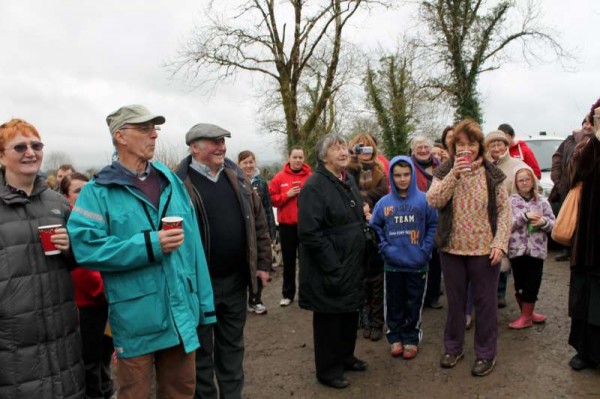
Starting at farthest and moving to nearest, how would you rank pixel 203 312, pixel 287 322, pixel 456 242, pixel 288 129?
pixel 288 129 → pixel 287 322 → pixel 456 242 → pixel 203 312

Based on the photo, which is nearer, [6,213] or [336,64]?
[6,213]

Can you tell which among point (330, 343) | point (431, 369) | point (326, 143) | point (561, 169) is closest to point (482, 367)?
point (431, 369)

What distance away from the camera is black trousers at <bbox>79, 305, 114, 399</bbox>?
3393 millimetres

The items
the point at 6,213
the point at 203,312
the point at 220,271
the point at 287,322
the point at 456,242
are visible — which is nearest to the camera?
the point at 6,213

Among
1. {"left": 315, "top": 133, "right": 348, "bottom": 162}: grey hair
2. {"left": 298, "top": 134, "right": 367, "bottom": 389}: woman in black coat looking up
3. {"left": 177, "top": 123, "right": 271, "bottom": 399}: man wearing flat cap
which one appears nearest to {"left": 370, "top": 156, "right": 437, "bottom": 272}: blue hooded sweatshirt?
{"left": 298, "top": 134, "right": 367, "bottom": 389}: woman in black coat looking up

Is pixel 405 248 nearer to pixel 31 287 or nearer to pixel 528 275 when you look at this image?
pixel 528 275

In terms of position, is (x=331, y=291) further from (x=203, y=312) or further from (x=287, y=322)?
(x=287, y=322)

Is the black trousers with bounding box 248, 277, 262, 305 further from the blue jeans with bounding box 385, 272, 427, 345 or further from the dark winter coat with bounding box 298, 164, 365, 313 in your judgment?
the blue jeans with bounding box 385, 272, 427, 345

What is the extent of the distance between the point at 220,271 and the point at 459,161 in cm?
194

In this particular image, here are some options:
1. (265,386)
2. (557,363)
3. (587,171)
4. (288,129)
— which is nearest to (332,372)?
(265,386)

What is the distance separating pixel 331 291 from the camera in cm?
378

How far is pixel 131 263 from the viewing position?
2.44m

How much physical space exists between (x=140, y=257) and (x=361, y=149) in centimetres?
320

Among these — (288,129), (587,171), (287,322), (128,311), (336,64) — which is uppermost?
(336,64)
